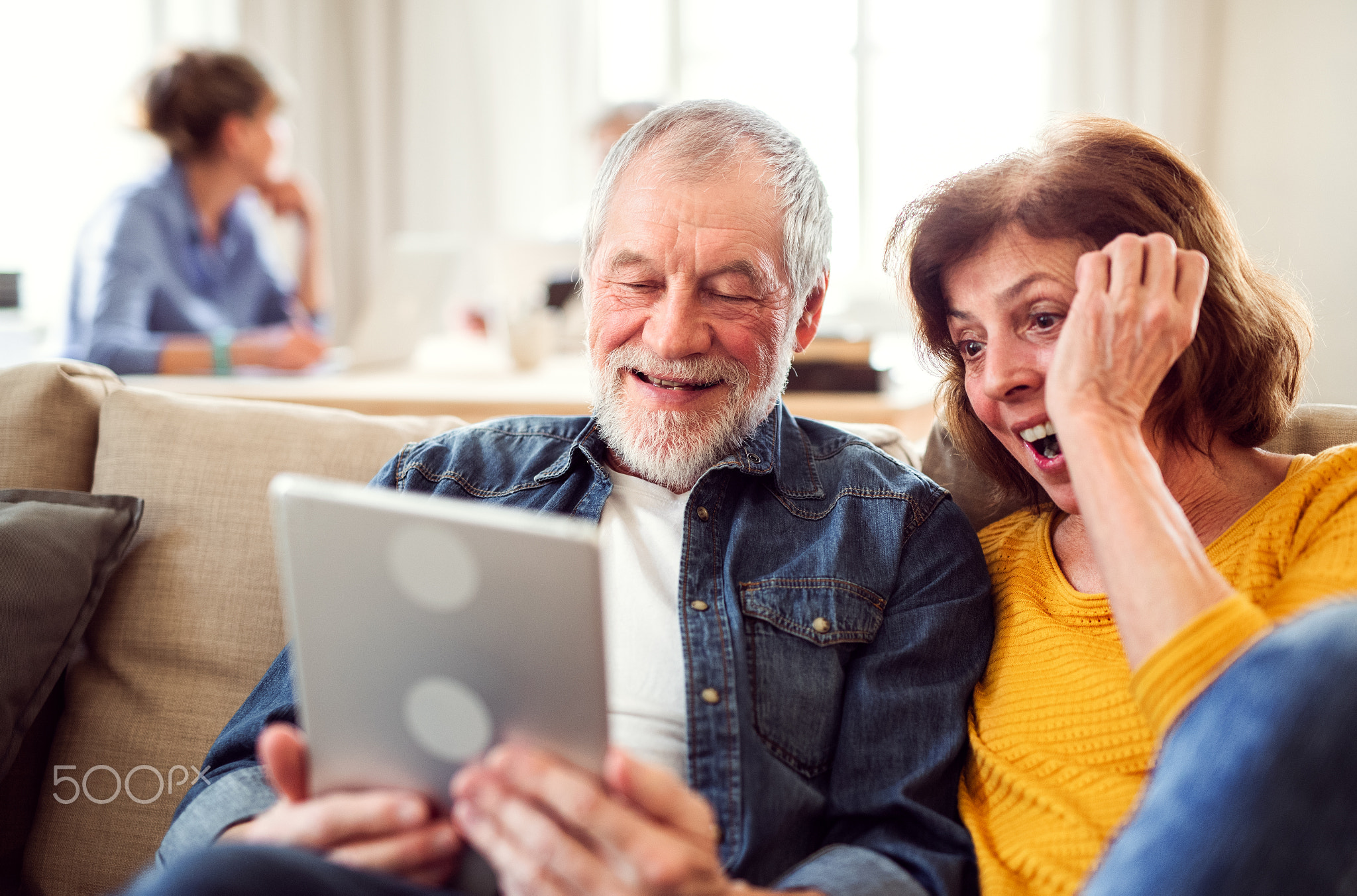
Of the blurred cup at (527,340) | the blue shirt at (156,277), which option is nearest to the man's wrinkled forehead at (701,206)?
the blurred cup at (527,340)

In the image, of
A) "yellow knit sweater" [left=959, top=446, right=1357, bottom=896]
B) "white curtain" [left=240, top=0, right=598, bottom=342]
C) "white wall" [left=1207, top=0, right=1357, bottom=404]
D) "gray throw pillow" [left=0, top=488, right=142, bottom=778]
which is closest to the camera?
"yellow knit sweater" [left=959, top=446, right=1357, bottom=896]

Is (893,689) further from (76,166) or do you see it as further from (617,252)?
(76,166)

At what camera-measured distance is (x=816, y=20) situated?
5051mm

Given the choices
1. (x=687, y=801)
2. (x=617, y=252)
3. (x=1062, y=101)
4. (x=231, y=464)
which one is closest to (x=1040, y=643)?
(x=687, y=801)

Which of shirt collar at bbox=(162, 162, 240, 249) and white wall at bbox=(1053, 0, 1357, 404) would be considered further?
white wall at bbox=(1053, 0, 1357, 404)

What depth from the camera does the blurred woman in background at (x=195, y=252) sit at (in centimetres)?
260

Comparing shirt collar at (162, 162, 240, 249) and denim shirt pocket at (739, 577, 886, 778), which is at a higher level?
shirt collar at (162, 162, 240, 249)

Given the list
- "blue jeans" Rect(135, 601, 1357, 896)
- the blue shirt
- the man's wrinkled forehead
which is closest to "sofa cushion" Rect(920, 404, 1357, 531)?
the man's wrinkled forehead

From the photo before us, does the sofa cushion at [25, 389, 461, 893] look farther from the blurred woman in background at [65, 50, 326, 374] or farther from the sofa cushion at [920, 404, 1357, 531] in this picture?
the blurred woman in background at [65, 50, 326, 374]

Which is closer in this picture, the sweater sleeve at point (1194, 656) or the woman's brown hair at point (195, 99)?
the sweater sleeve at point (1194, 656)

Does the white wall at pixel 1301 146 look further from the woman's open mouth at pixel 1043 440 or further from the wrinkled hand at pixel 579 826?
the wrinkled hand at pixel 579 826

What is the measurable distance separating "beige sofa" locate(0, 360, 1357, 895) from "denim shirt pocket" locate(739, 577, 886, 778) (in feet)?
1.11

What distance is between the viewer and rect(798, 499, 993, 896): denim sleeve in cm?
98

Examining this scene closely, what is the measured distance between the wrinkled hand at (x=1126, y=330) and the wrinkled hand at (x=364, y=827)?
2.10 ft
